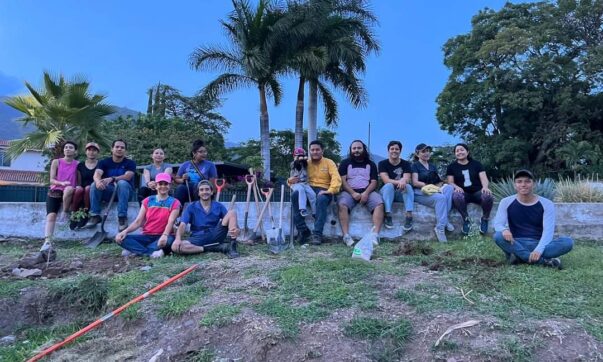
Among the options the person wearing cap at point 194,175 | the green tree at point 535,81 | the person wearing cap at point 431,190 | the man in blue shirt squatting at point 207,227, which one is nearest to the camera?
the man in blue shirt squatting at point 207,227

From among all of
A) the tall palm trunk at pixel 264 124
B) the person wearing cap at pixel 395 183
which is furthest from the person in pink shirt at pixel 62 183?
the tall palm trunk at pixel 264 124

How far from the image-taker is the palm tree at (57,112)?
39.8ft

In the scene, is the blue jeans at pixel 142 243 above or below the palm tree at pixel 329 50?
below

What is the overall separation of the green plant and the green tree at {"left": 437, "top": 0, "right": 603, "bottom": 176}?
16.7 m

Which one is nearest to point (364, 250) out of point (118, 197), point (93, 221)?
point (118, 197)

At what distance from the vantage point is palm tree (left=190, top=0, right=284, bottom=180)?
17.9 metres

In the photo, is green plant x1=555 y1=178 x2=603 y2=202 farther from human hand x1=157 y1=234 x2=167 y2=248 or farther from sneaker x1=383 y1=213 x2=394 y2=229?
human hand x1=157 y1=234 x2=167 y2=248

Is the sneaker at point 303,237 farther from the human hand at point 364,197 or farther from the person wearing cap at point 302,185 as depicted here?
the human hand at point 364,197

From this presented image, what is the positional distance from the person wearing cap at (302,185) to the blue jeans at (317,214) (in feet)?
0.25

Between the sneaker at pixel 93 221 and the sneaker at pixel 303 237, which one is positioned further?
the sneaker at pixel 93 221

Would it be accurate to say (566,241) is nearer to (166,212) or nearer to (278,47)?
(166,212)

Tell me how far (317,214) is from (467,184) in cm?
232

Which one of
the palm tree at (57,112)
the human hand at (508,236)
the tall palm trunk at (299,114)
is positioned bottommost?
the human hand at (508,236)

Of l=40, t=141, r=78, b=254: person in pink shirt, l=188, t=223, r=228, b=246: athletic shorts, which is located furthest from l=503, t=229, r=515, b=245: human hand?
l=40, t=141, r=78, b=254: person in pink shirt
